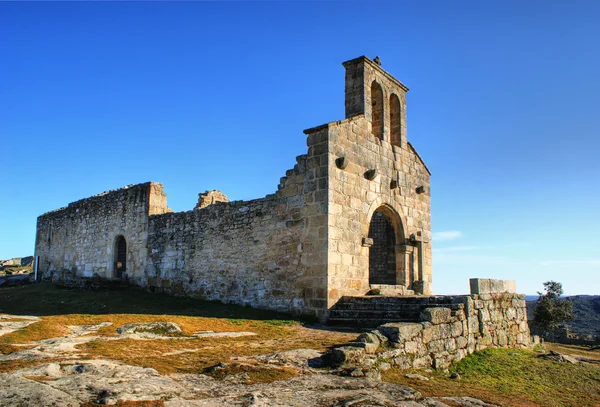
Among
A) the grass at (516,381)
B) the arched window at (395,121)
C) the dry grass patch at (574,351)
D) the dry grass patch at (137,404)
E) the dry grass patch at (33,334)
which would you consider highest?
the arched window at (395,121)

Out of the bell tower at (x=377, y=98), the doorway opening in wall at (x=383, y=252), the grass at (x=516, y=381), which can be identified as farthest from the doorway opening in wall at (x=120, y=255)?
the grass at (x=516, y=381)

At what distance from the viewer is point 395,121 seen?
615 inches

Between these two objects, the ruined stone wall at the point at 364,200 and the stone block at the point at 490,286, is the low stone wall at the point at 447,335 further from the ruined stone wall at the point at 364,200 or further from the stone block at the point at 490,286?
the ruined stone wall at the point at 364,200

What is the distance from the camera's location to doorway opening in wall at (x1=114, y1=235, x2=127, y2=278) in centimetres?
1962

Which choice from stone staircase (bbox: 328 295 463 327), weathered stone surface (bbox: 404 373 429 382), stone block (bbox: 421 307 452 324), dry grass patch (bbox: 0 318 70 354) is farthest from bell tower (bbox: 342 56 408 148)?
dry grass patch (bbox: 0 318 70 354)

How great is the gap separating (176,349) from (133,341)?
102cm

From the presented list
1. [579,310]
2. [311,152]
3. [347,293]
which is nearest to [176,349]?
[347,293]

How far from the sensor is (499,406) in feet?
20.2

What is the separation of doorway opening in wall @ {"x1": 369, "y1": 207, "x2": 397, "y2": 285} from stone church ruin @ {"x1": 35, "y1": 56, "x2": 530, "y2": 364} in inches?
1.4

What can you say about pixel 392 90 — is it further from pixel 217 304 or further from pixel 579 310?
pixel 579 310

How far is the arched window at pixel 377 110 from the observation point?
14.8 m

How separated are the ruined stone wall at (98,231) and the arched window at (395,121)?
8681 millimetres

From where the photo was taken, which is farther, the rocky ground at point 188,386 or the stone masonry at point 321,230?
the stone masonry at point 321,230

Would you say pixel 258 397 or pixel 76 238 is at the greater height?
pixel 76 238
